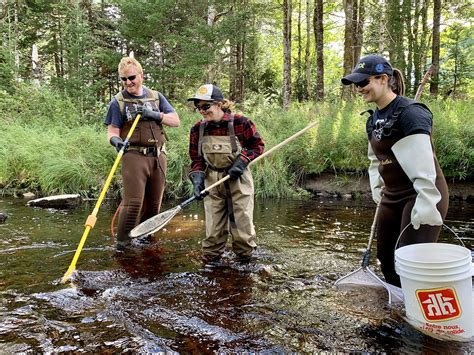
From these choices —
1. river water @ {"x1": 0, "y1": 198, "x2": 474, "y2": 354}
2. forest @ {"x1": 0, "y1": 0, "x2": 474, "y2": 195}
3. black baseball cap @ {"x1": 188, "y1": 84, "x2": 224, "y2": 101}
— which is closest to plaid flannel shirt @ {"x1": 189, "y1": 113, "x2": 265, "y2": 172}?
black baseball cap @ {"x1": 188, "y1": 84, "x2": 224, "y2": 101}

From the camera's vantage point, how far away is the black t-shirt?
2.91 meters

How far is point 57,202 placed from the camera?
859 cm

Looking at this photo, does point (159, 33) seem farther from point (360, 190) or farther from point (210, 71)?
point (360, 190)

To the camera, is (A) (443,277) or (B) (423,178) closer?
(A) (443,277)

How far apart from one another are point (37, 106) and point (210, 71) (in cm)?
672

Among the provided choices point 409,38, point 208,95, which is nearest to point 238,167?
point 208,95

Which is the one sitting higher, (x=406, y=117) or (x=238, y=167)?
(x=406, y=117)

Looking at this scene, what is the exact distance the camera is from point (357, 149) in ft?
33.9

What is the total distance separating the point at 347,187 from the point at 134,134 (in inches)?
261

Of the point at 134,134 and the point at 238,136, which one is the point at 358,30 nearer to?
the point at 238,136

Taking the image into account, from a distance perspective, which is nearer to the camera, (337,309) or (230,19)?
(337,309)

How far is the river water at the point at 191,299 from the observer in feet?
9.48

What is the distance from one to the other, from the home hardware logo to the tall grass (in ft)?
24.6

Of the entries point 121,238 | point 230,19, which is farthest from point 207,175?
point 230,19
